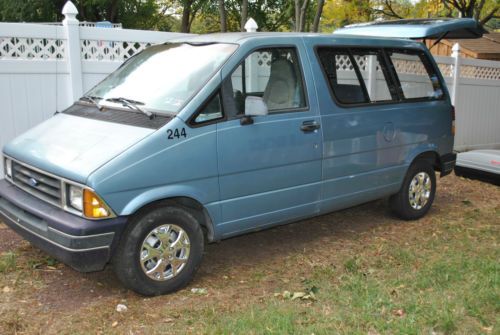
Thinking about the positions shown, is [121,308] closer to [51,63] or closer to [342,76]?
[342,76]

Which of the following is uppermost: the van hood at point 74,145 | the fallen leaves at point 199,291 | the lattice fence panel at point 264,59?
the lattice fence panel at point 264,59

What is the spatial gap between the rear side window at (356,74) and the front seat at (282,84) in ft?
1.21

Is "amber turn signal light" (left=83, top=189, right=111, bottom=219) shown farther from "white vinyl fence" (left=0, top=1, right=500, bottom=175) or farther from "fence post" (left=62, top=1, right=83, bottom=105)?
"fence post" (left=62, top=1, right=83, bottom=105)

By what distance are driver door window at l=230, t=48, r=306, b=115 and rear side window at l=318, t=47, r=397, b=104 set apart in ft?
1.10

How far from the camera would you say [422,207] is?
6383 mm

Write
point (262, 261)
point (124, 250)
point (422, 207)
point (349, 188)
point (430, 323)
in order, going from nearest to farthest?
point (430, 323) → point (124, 250) → point (262, 261) → point (349, 188) → point (422, 207)

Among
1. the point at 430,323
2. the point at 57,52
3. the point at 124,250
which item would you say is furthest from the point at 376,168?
the point at 57,52

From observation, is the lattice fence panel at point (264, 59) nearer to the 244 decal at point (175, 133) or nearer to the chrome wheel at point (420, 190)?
the 244 decal at point (175, 133)

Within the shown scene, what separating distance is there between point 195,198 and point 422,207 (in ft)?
11.2

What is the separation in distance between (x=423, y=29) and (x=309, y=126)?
2.56m

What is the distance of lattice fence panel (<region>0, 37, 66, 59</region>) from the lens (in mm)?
6305

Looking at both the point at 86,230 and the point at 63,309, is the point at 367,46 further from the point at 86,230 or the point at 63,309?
the point at 63,309

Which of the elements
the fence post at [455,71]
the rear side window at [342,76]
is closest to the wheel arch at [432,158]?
the rear side window at [342,76]

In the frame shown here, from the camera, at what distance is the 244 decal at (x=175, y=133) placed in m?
3.97
